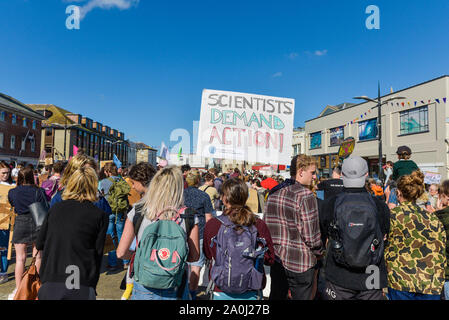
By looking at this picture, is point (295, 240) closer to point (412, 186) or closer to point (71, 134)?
point (412, 186)

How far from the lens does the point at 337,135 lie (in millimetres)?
36375

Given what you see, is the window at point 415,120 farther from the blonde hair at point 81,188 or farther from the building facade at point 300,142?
the blonde hair at point 81,188

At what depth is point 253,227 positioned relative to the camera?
262 centimetres

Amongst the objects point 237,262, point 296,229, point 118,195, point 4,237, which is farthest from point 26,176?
point 296,229

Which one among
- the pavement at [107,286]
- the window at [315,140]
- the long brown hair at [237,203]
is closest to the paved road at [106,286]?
the pavement at [107,286]

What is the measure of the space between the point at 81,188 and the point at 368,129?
33524 mm

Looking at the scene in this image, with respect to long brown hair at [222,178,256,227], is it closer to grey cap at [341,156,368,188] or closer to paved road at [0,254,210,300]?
grey cap at [341,156,368,188]

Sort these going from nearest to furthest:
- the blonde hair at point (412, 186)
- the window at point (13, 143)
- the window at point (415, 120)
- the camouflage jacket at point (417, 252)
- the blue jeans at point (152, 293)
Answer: the blue jeans at point (152, 293), the camouflage jacket at point (417, 252), the blonde hair at point (412, 186), the window at point (415, 120), the window at point (13, 143)

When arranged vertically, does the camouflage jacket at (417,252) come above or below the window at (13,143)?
below

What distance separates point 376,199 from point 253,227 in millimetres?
1167

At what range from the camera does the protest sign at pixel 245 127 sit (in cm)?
666

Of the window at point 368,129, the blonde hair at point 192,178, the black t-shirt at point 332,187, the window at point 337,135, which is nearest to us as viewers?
the black t-shirt at point 332,187
